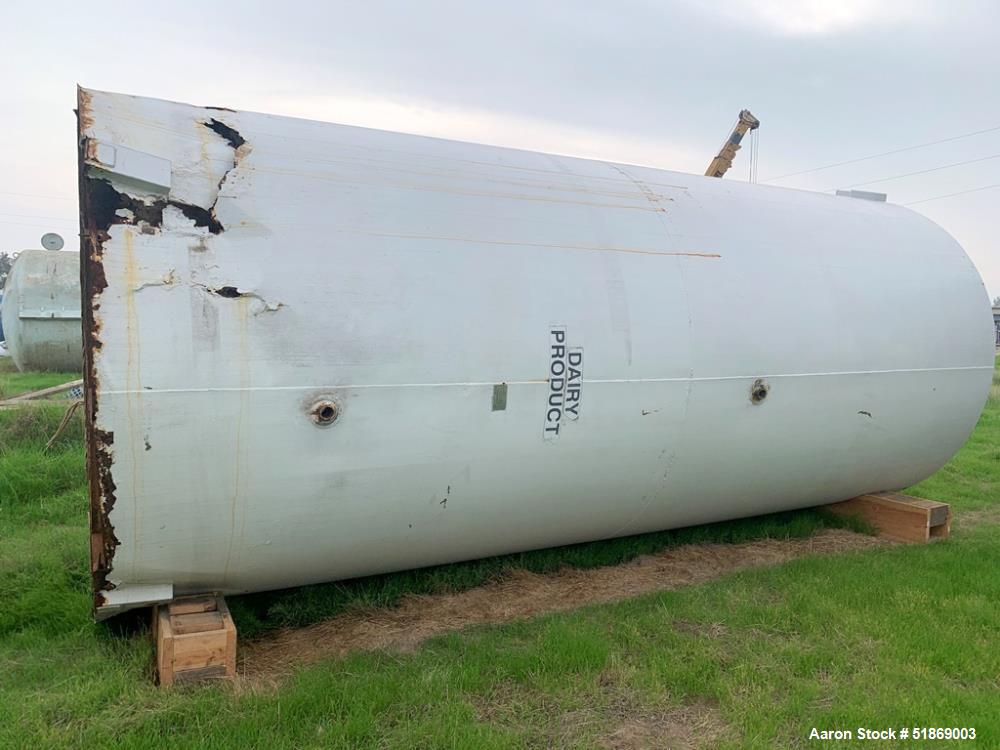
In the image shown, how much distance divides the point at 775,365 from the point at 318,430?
2433mm

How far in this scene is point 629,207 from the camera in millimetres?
3990

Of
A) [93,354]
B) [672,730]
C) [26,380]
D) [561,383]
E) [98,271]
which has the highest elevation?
[98,271]

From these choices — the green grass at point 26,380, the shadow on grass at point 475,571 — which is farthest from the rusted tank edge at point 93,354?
the green grass at point 26,380

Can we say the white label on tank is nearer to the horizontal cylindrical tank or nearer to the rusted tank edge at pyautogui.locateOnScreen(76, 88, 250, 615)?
Result: the rusted tank edge at pyautogui.locateOnScreen(76, 88, 250, 615)

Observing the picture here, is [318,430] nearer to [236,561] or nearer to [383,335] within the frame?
[383,335]

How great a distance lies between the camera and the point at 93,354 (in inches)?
105

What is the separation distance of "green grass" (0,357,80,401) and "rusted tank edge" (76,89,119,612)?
28.0 ft

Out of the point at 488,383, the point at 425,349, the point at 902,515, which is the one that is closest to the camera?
the point at 425,349

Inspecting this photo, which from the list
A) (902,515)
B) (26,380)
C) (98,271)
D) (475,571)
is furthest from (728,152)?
(26,380)

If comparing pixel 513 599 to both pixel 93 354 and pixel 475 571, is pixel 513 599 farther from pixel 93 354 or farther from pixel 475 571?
pixel 93 354

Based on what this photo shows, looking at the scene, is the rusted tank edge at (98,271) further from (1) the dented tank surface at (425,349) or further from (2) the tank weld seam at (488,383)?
(2) the tank weld seam at (488,383)

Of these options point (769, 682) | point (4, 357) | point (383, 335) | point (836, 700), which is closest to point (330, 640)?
point (383, 335)

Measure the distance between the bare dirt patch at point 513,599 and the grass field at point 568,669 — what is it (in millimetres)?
129

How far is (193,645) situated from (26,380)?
11.5 metres
